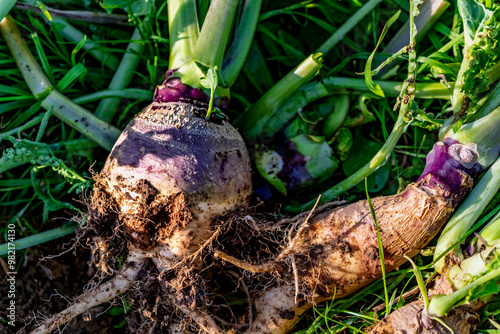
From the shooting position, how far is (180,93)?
1.87 metres

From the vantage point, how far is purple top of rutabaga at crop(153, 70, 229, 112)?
187cm

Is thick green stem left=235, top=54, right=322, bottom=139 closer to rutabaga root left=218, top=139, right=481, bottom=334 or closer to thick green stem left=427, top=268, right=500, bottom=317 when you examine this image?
rutabaga root left=218, top=139, right=481, bottom=334

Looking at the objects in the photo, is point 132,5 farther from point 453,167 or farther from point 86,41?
point 453,167

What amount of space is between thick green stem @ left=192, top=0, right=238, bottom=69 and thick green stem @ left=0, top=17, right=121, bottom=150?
0.61 m

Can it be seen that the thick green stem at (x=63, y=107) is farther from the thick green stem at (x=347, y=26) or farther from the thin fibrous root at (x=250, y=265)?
the thick green stem at (x=347, y=26)

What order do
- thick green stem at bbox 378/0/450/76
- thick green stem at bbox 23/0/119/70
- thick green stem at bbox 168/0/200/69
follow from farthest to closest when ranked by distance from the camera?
1. thick green stem at bbox 23/0/119/70
2. thick green stem at bbox 378/0/450/76
3. thick green stem at bbox 168/0/200/69


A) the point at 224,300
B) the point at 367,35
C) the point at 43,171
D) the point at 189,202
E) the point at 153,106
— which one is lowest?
the point at 224,300

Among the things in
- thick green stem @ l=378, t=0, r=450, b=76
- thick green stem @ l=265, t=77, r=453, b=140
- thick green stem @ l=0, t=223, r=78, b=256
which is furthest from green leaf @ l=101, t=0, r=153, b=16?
thick green stem @ l=378, t=0, r=450, b=76

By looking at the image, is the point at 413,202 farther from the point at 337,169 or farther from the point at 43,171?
the point at 43,171

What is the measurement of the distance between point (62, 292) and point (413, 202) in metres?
1.88

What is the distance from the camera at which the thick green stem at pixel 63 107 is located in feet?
6.64

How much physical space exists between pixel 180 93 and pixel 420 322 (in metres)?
1.47

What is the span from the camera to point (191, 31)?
195 centimetres

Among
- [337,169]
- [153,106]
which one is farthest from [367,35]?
[153,106]
